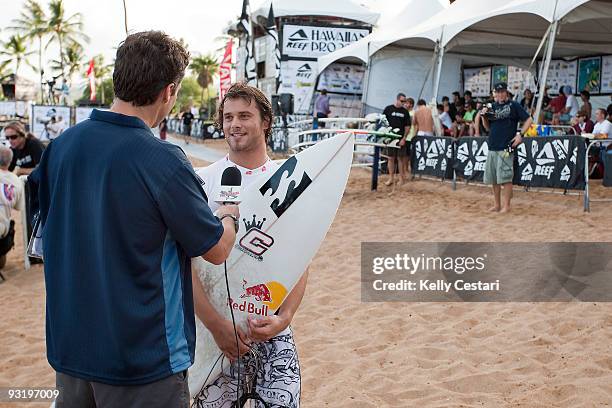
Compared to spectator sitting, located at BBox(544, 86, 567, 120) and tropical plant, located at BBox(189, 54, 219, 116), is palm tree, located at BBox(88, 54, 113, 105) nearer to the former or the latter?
tropical plant, located at BBox(189, 54, 219, 116)

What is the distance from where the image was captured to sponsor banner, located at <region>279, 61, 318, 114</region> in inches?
973

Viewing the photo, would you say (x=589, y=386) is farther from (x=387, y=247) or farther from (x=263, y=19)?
(x=263, y=19)

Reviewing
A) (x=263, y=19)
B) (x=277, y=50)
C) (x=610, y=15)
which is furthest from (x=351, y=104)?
(x=610, y=15)

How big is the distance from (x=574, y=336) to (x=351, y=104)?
1796 centimetres

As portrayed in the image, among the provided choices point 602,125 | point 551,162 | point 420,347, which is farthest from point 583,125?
point 420,347

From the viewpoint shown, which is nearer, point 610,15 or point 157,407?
point 157,407

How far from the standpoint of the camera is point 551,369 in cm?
390

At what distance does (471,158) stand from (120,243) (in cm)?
1012

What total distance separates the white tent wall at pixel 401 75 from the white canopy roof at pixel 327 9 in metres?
7.98

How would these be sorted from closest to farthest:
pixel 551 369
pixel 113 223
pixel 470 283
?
1. pixel 113 223
2. pixel 551 369
3. pixel 470 283

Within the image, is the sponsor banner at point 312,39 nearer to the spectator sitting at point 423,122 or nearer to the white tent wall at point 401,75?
the white tent wall at point 401,75

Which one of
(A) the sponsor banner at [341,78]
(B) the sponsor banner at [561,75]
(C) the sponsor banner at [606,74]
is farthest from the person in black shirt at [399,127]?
(A) the sponsor banner at [341,78]

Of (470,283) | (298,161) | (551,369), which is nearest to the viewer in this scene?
(298,161)

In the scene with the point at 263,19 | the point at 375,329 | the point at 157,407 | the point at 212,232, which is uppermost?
the point at 263,19
